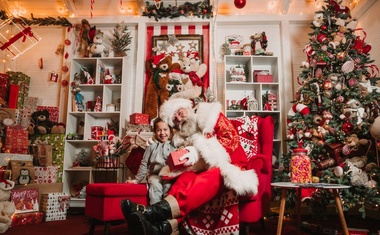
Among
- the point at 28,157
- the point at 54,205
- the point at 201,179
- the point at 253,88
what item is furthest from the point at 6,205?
the point at 253,88

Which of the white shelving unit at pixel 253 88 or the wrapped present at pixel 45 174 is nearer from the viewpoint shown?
the wrapped present at pixel 45 174

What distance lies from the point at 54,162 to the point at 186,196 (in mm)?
2843

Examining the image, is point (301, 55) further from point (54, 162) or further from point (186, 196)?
point (54, 162)

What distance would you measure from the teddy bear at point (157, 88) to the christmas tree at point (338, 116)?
178 cm

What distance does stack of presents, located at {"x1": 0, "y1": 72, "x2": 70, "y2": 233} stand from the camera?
3.31m

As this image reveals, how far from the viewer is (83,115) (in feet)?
14.9

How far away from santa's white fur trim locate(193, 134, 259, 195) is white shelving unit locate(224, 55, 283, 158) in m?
2.08

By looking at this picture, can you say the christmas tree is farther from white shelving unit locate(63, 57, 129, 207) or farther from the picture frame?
white shelving unit locate(63, 57, 129, 207)

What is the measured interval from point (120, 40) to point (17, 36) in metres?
1.57

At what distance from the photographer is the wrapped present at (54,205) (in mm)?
3531

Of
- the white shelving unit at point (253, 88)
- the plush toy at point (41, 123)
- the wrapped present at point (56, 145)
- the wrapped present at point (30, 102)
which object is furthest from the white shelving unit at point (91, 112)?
the white shelving unit at point (253, 88)

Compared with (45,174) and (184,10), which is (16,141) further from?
(184,10)

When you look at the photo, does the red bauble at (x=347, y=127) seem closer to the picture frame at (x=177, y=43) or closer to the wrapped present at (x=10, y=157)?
the picture frame at (x=177, y=43)

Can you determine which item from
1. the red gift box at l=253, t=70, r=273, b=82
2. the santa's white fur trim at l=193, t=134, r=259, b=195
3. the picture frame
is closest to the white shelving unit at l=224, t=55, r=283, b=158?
the red gift box at l=253, t=70, r=273, b=82
